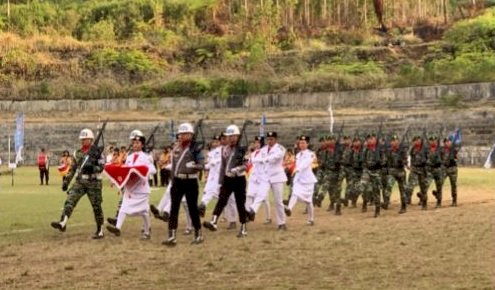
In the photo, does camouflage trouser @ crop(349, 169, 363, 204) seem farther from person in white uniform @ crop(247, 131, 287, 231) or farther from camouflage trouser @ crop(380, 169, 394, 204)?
person in white uniform @ crop(247, 131, 287, 231)

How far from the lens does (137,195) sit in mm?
15039

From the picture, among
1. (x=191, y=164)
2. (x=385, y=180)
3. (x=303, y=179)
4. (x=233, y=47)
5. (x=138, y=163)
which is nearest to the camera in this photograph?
(x=191, y=164)

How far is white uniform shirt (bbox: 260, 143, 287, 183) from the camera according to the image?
16.7 m

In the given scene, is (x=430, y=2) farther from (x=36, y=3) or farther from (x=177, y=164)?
(x=177, y=164)

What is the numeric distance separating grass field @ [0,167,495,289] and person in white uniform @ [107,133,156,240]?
37 cm

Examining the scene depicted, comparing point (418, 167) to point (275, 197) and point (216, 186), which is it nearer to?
point (275, 197)

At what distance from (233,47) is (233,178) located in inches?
2278

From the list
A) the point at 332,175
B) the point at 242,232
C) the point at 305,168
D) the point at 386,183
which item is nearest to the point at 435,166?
the point at 386,183

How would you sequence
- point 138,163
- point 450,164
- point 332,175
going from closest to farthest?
point 138,163
point 332,175
point 450,164

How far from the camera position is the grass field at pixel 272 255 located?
9.93 meters

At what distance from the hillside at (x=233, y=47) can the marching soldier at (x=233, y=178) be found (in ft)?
139

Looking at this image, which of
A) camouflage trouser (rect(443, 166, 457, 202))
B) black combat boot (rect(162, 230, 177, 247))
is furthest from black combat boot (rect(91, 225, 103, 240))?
camouflage trouser (rect(443, 166, 457, 202))

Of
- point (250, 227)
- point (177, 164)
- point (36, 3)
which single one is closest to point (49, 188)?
point (250, 227)

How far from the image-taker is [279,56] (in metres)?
67.1
